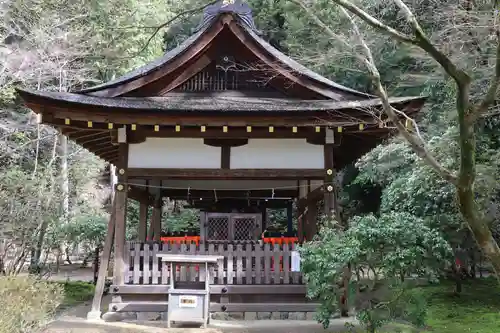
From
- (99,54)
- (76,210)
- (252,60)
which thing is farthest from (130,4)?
(252,60)

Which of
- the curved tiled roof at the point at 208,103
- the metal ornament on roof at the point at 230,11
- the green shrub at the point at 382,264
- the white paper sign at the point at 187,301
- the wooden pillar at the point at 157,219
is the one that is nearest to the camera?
the green shrub at the point at 382,264

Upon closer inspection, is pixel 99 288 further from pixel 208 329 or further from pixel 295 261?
pixel 295 261

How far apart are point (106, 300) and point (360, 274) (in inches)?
278

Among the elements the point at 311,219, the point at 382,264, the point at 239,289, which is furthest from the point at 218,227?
the point at 382,264

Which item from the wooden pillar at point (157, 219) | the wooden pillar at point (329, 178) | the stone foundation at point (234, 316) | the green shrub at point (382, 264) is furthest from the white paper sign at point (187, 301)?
the wooden pillar at point (157, 219)

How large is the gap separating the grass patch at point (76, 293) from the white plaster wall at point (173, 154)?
4360mm

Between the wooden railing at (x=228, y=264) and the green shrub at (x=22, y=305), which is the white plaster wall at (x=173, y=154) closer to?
the wooden railing at (x=228, y=264)

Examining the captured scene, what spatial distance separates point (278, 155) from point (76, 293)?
7.74 meters

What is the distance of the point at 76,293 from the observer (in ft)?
42.7

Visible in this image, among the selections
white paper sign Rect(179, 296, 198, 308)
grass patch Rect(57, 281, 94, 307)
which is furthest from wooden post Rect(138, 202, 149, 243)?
white paper sign Rect(179, 296, 198, 308)

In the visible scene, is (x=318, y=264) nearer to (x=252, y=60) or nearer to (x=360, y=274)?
(x=360, y=274)

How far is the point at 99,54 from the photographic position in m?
18.0

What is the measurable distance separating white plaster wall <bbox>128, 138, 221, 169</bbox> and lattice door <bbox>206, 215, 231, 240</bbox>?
3863 mm

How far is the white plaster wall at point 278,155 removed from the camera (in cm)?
870
